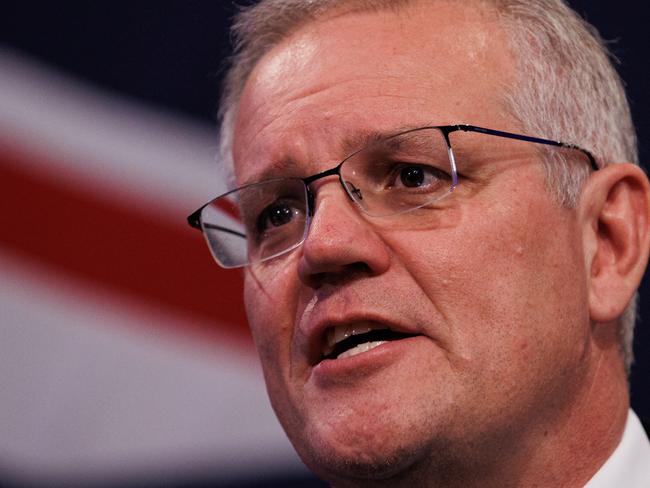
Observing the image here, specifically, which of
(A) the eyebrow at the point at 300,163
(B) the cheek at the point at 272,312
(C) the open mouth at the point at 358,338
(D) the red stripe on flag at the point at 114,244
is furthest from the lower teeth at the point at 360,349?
Result: (D) the red stripe on flag at the point at 114,244

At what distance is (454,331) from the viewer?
3.99ft

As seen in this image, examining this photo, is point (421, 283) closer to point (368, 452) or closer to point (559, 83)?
point (368, 452)

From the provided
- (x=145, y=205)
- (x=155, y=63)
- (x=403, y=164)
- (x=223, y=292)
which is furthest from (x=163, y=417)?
(x=403, y=164)

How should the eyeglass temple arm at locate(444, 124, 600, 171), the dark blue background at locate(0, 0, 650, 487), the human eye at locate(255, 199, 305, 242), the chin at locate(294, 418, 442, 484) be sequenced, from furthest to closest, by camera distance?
1. the dark blue background at locate(0, 0, 650, 487)
2. the human eye at locate(255, 199, 305, 242)
3. the eyeglass temple arm at locate(444, 124, 600, 171)
4. the chin at locate(294, 418, 442, 484)

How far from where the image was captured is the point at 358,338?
1.25 metres

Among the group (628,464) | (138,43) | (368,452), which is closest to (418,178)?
(368,452)

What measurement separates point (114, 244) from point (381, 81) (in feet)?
3.91

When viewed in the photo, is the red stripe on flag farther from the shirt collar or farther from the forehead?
the shirt collar

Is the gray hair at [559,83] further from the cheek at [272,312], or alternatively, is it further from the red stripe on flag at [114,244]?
the red stripe on flag at [114,244]

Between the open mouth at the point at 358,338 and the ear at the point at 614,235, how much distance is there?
30 centimetres

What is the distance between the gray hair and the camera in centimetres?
135

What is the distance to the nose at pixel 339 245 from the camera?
122 centimetres

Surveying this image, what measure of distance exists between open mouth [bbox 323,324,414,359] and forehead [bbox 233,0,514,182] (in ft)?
0.80

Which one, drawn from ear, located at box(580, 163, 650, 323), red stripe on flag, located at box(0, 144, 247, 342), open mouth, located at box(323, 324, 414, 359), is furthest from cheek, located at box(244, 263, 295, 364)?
red stripe on flag, located at box(0, 144, 247, 342)
